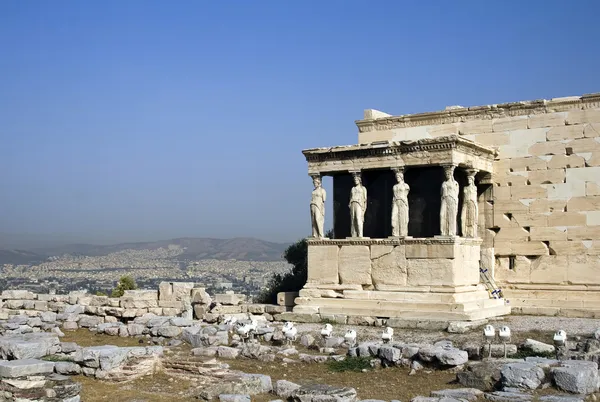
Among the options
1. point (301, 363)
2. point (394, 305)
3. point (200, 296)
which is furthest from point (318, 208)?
point (301, 363)

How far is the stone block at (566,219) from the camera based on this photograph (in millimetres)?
18156

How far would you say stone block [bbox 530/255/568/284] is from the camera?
60.1 feet

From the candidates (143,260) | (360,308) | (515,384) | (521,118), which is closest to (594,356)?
(515,384)

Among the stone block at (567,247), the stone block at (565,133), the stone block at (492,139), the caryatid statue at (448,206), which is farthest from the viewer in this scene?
the stone block at (492,139)

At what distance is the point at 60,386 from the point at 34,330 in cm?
850

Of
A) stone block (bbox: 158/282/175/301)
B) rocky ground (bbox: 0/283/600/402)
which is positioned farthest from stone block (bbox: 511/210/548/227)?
stone block (bbox: 158/282/175/301)

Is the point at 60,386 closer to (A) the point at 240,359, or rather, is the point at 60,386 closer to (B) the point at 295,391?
(B) the point at 295,391

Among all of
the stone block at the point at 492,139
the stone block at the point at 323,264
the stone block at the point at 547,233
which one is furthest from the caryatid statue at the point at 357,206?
the stone block at the point at 547,233

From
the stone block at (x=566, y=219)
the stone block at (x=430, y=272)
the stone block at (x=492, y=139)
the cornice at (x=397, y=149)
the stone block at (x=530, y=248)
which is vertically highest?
the stone block at (x=492, y=139)

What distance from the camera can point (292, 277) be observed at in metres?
28.9

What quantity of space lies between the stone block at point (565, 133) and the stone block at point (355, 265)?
497cm

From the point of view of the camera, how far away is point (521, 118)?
19078 millimetres

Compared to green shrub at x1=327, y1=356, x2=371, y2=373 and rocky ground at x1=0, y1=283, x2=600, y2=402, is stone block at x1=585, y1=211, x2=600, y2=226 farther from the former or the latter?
green shrub at x1=327, y1=356, x2=371, y2=373

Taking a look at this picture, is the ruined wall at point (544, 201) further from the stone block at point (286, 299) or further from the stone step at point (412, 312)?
the stone block at point (286, 299)
